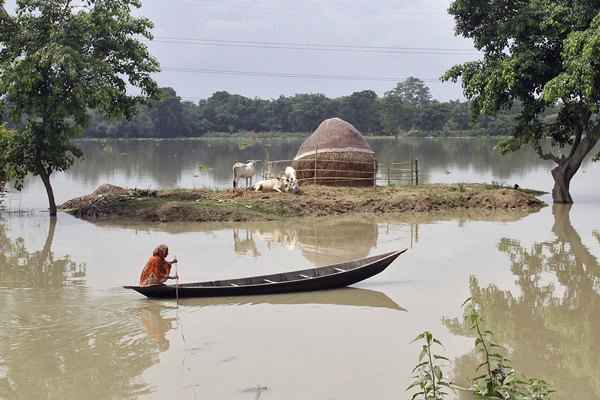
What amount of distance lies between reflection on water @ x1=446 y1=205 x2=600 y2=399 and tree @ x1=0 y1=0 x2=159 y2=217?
11560 millimetres

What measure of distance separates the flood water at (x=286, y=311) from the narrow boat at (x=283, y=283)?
0.16 meters

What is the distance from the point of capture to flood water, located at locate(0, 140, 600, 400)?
717 cm

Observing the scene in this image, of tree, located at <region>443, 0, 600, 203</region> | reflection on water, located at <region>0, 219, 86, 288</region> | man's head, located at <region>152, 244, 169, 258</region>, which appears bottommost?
reflection on water, located at <region>0, 219, 86, 288</region>

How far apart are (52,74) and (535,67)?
13878 mm

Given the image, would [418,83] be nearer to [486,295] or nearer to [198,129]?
[198,129]

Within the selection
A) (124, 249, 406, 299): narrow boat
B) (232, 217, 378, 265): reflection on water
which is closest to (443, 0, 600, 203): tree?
(232, 217, 378, 265): reflection on water

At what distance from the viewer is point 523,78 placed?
20688mm

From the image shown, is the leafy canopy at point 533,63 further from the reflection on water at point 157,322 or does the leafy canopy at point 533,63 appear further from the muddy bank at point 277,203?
the reflection on water at point 157,322

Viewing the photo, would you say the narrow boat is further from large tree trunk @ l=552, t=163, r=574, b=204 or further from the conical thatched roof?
large tree trunk @ l=552, t=163, r=574, b=204

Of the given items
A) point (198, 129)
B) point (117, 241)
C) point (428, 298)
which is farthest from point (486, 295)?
point (198, 129)

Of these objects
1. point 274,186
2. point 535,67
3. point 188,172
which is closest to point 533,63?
point 535,67

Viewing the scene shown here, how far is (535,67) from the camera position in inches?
792

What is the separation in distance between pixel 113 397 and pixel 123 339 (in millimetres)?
1827

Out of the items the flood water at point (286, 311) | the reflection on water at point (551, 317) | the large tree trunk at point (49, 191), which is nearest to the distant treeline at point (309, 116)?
the large tree trunk at point (49, 191)
